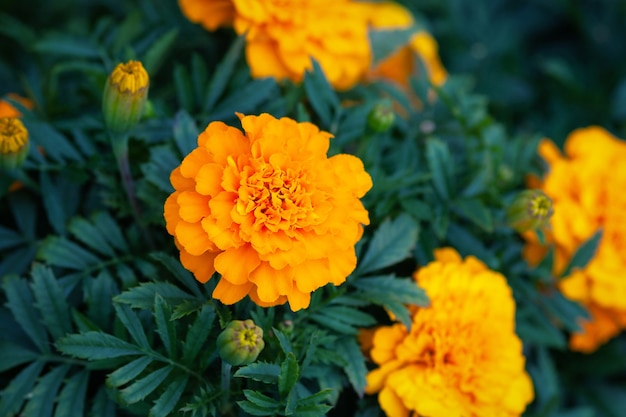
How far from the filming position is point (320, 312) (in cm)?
83

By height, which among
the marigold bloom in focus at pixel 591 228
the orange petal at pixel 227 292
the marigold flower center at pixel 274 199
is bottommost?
the marigold bloom in focus at pixel 591 228

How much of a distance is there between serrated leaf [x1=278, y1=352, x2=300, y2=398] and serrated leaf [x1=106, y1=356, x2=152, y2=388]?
15 centimetres

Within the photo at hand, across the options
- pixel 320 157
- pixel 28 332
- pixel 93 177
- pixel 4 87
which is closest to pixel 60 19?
pixel 4 87

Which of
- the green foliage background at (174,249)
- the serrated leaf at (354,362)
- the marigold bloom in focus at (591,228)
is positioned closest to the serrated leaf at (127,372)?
the green foliage background at (174,249)

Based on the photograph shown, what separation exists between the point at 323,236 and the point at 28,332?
0.39 meters

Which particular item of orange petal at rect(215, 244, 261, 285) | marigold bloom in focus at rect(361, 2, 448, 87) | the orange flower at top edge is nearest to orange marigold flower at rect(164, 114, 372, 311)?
orange petal at rect(215, 244, 261, 285)

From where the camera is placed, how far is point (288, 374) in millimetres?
709

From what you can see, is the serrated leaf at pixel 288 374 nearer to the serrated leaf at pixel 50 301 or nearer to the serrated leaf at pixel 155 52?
the serrated leaf at pixel 50 301

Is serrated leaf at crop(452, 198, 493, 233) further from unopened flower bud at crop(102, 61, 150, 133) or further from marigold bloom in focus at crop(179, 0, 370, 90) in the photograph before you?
unopened flower bud at crop(102, 61, 150, 133)

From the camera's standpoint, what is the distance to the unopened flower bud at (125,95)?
77 centimetres

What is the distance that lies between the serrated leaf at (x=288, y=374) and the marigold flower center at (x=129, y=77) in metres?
0.34

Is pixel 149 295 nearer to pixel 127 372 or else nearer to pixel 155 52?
pixel 127 372

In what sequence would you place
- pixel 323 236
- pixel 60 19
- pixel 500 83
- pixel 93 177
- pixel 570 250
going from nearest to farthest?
1. pixel 323 236
2. pixel 93 177
3. pixel 570 250
4. pixel 60 19
5. pixel 500 83

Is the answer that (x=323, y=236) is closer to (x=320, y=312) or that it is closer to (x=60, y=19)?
(x=320, y=312)
